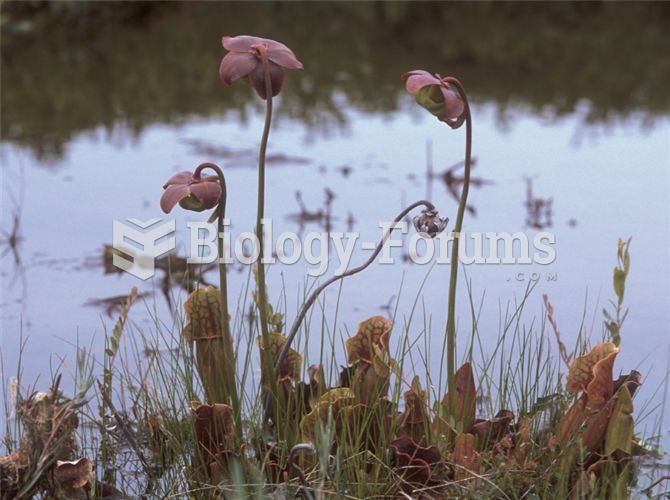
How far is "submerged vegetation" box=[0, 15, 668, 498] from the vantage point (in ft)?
5.53

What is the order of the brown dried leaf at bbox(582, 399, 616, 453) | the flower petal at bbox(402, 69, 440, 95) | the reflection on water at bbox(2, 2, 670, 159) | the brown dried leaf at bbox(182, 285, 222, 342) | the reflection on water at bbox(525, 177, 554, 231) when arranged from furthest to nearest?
the reflection on water at bbox(2, 2, 670, 159)
the reflection on water at bbox(525, 177, 554, 231)
the brown dried leaf at bbox(182, 285, 222, 342)
the brown dried leaf at bbox(582, 399, 616, 453)
the flower petal at bbox(402, 69, 440, 95)

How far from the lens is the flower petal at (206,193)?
1656 mm

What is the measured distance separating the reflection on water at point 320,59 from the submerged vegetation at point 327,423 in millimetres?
2839

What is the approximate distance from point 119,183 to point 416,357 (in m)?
2.06

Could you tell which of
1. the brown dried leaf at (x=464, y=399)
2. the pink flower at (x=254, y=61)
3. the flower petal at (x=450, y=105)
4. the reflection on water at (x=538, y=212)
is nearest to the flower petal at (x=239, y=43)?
the pink flower at (x=254, y=61)

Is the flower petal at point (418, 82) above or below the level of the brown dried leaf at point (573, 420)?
above

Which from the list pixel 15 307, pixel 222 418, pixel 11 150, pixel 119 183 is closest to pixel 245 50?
pixel 222 418

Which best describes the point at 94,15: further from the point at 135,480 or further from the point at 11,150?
the point at 135,480

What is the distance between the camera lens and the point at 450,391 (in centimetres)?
181

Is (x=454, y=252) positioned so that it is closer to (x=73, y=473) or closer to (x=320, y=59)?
(x=73, y=473)

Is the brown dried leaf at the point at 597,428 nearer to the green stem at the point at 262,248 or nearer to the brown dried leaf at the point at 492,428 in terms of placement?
the brown dried leaf at the point at 492,428

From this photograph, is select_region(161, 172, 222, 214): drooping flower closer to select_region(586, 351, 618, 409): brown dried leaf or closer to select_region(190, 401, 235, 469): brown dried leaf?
select_region(190, 401, 235, 469): brown dried leaf

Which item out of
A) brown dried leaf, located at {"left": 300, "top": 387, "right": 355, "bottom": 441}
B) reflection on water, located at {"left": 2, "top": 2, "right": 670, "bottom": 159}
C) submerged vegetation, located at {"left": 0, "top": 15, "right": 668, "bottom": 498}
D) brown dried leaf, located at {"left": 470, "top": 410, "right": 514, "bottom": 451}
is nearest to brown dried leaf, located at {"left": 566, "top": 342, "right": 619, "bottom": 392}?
submerged vegetation, located at {"left": 0, "top": 15, "right": 668, "bottom": 498}

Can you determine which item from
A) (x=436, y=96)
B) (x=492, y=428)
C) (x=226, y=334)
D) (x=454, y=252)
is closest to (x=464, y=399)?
(x=492, y=428)
